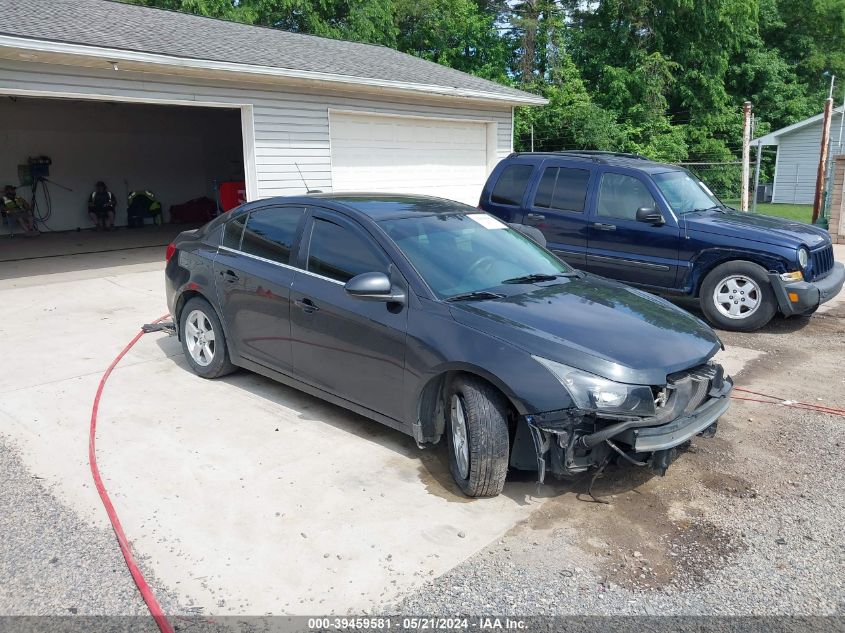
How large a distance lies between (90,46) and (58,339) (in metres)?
3.84

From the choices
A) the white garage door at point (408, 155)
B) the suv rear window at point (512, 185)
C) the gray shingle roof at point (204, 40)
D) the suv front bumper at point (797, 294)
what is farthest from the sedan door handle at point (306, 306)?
the white garage door at point (408, 155)

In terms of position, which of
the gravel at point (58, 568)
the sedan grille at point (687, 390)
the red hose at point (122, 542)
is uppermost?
the sedan grille at point (687, 390)

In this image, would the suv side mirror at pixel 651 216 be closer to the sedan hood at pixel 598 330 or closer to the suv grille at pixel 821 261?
the suv grille at pixel 821 261

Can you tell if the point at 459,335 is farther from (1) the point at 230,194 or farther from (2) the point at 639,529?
(1) the point at 230,194

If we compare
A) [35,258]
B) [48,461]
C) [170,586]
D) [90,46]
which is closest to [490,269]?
[170,586]

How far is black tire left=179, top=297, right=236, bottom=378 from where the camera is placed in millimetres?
5559

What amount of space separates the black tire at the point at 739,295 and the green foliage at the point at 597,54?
670 inches

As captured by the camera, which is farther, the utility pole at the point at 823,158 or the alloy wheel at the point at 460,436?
the utility pole at the point at 823,158

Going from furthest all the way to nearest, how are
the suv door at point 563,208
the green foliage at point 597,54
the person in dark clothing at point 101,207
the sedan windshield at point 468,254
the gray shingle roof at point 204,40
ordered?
1. the green foliage at point 597,54
2. the person in dark clothing at point 101,207
3. the gray shingle roof at point 204,40
4. the suv door at point 563,208
5. the sedan windshield at point 468,254

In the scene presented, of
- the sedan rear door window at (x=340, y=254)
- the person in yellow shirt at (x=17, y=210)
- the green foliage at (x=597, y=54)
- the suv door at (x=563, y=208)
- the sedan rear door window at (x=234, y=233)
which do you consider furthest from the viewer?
the green foliage at (x=597, y=54)

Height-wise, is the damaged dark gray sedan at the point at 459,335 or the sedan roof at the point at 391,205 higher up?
the sedan roof at the point at 391,205

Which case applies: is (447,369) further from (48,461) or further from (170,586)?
(48,461)

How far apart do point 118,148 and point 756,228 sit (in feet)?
55.4

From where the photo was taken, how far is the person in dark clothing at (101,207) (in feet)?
59.5
